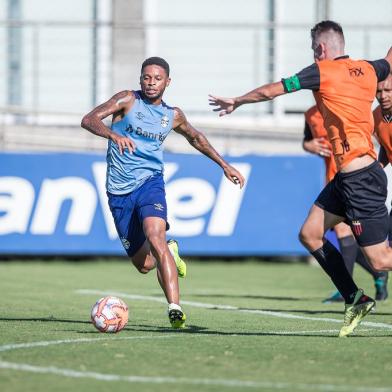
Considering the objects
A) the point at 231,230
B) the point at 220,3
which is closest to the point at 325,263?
the point at 231,230

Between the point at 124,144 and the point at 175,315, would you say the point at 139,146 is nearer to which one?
the point at 124,144

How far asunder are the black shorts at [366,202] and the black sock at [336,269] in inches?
15.4

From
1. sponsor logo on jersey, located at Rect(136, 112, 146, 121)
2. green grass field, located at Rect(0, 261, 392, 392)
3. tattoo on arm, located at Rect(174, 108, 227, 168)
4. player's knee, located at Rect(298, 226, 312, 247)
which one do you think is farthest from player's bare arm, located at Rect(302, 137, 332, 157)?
player's knee, located at Rect(298, 226, 312, 247)

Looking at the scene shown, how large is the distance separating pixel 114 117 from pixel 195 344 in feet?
8.47

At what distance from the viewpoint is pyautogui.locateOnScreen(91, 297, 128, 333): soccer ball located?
29.7 ft

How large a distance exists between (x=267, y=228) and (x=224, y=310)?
7065 millimetres

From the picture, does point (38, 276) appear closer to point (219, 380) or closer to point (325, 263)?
point (325, 263)

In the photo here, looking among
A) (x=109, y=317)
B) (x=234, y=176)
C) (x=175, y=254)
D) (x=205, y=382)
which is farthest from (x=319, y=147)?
(x=205, y=382)

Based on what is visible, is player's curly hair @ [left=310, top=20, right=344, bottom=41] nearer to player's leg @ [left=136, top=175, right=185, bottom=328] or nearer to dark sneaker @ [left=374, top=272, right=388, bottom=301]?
player's leg @ [left=136, top=175, right=185, bottom=328]

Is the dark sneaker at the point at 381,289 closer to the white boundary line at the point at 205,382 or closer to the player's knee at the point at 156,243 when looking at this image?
the player's knee at the point at 156,243

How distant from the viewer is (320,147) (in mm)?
12734

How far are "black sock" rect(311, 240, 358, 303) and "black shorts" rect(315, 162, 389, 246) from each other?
0.39 meters

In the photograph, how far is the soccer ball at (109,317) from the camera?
906 centimetres

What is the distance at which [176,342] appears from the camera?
27.5ft
